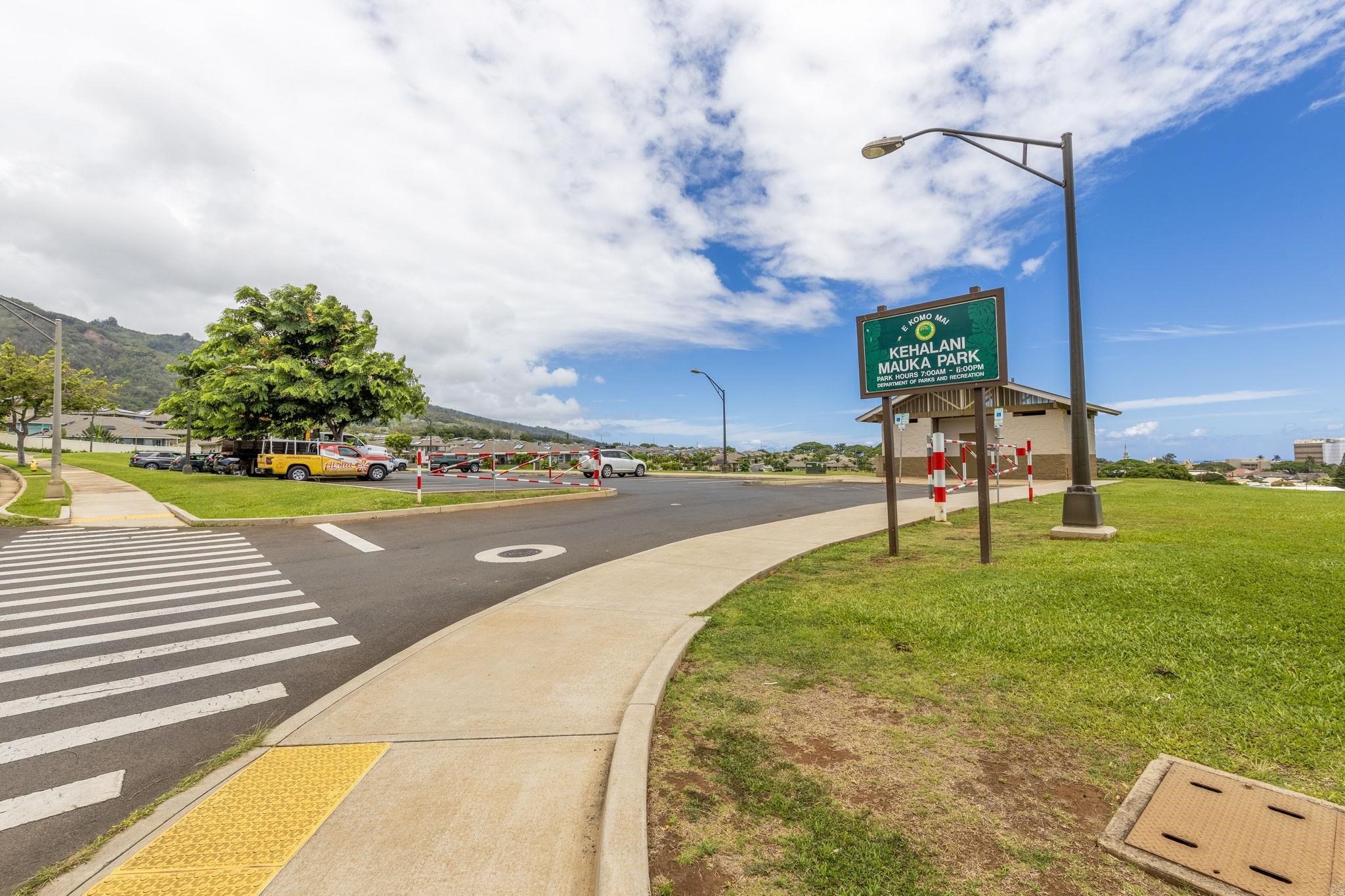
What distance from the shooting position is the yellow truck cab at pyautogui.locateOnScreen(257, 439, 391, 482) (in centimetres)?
2628

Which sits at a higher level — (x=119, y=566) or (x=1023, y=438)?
(x=1023, y=438)

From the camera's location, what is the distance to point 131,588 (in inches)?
281

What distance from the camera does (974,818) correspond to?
2477 mm

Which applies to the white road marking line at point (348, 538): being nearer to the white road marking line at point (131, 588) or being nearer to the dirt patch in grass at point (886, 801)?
the white road marking line at point (131, 588)

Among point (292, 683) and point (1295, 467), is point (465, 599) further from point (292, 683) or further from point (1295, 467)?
point (1295, 467)

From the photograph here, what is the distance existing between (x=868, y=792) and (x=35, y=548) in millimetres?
14116

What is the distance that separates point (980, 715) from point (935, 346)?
242 inches

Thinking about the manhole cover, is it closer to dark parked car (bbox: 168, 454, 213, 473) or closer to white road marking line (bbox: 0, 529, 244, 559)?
white road marking line (bbox: 0, 529, 244, 559)

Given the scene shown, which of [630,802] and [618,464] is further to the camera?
[618,464]

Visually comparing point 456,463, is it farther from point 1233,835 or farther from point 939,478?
point 1233,835

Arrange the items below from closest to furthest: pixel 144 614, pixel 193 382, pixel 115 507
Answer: pixel 144 614
pixel 115 507
pixel 193 382

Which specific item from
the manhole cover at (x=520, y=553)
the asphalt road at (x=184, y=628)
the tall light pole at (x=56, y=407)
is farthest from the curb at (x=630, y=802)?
the tall light pole at (x=56, y=407)

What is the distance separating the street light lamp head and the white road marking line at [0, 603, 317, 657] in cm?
983

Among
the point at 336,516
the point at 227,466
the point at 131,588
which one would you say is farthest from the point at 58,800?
the point at 227,466
